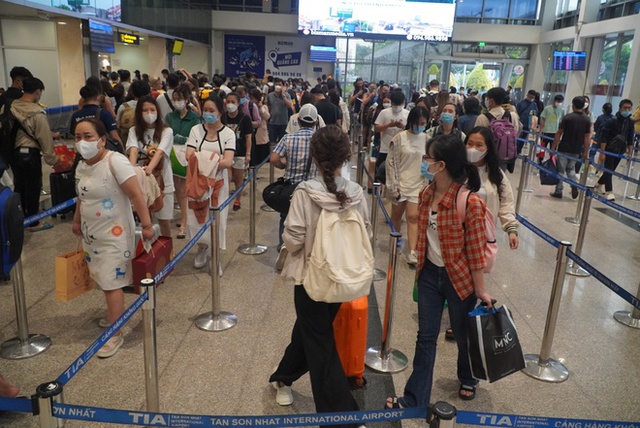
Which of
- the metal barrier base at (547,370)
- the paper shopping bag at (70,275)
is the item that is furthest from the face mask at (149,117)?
the metal barrier base at (547,370)

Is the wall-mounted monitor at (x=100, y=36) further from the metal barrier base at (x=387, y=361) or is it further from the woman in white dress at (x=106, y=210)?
the metal barrier base at (x=387, y=361)

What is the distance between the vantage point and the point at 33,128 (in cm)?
573

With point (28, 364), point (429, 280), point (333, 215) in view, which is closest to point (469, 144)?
point (429, 280)

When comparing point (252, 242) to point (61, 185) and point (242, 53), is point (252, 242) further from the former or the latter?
point (242, 53)

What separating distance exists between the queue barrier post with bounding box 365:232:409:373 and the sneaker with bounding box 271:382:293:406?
70 centimetres

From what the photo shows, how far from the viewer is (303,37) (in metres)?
25.7

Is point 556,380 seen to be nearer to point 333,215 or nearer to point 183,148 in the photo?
point 333,215

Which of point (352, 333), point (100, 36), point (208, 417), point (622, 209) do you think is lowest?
point (352, 333)

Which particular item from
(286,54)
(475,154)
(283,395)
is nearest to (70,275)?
(283,395)

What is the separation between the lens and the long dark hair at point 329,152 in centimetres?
270

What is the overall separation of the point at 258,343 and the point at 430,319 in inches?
61.3

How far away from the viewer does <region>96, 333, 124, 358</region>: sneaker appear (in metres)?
3.70

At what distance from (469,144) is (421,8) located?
827 inches

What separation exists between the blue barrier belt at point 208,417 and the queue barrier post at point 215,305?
2.27 metres
